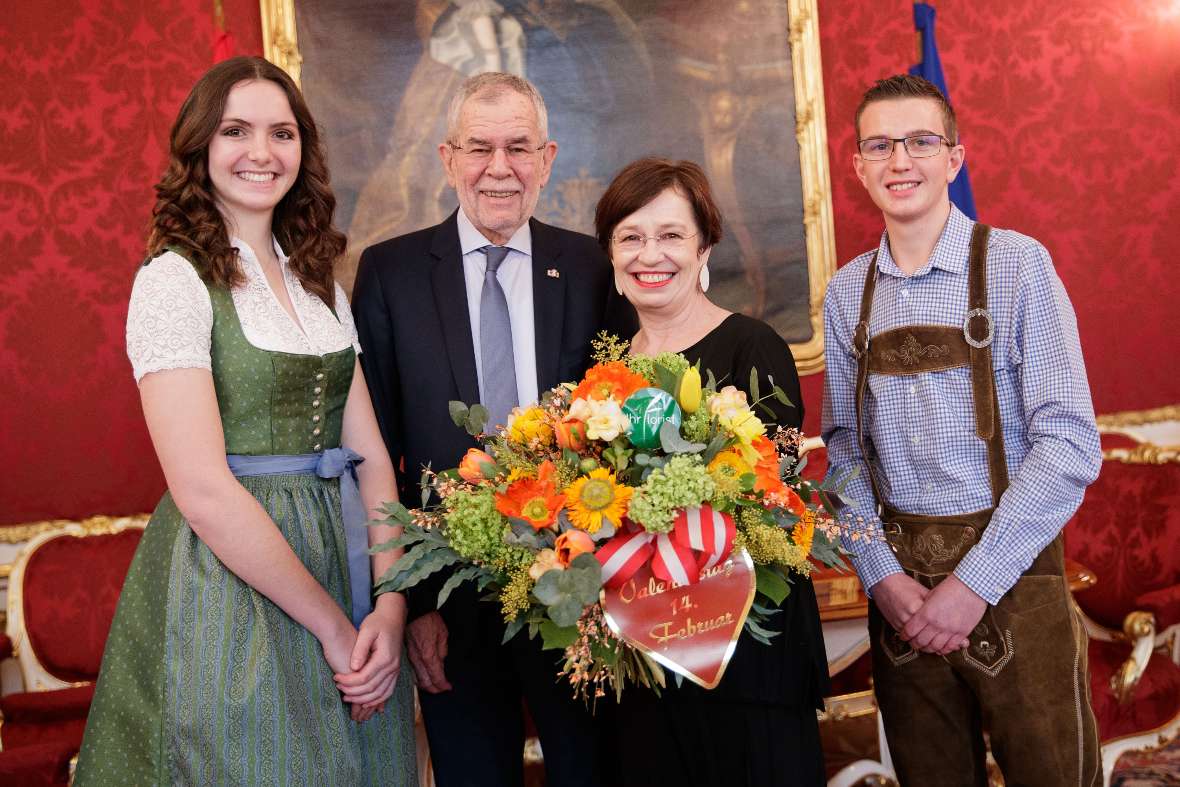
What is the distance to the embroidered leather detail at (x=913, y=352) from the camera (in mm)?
2248

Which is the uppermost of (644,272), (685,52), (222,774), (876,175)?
(685,52)

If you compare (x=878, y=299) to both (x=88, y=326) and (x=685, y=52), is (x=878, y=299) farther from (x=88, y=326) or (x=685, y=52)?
(x=88, y=326)

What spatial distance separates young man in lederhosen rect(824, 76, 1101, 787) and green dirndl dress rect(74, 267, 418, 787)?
3.84ft

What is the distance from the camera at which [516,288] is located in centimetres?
247

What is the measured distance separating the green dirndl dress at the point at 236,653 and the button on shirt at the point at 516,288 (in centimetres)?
47

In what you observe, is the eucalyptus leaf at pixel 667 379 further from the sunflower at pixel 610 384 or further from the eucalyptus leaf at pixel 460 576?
the eucalyptus leaf at pixel 460 576

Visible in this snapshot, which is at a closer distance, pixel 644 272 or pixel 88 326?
pixel 644 272

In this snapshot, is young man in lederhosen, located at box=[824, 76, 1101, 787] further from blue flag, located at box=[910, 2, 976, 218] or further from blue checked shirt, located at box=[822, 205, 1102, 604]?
blue flag, located at box=[910, 2, 976, 218]

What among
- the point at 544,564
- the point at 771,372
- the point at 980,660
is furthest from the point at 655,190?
the point at 980,660

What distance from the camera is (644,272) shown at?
2158mm

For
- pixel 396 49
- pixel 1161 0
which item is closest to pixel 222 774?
pixel 396 49

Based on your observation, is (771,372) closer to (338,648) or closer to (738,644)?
(738,644)

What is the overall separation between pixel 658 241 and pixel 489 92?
1.91 feet

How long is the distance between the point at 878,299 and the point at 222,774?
5.66 ft
